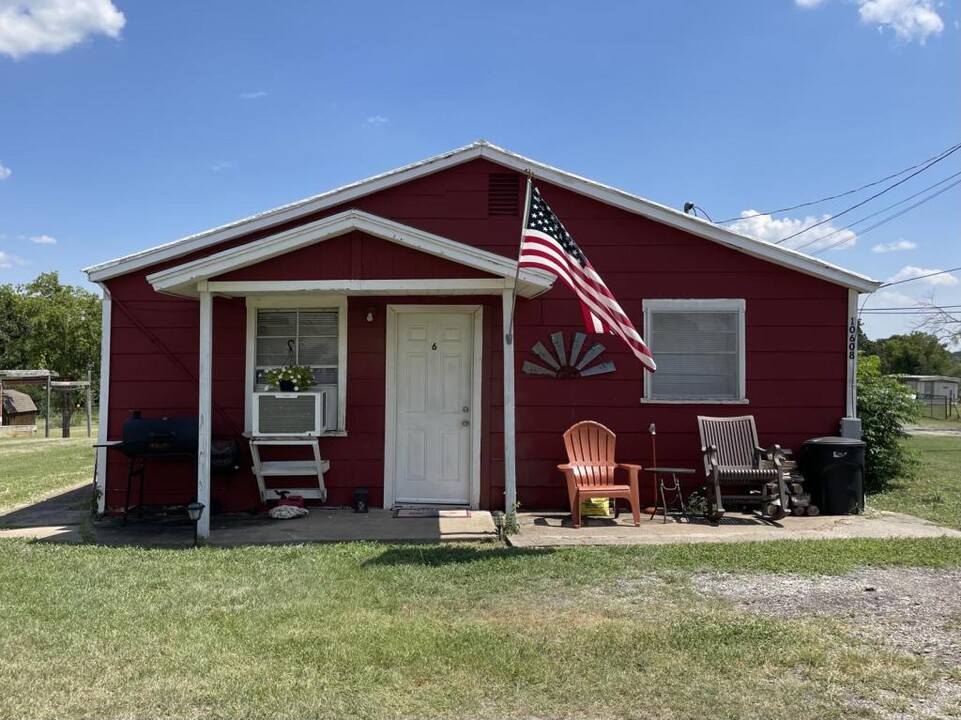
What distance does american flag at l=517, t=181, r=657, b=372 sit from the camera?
18.9 feet

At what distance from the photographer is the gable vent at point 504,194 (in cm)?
790

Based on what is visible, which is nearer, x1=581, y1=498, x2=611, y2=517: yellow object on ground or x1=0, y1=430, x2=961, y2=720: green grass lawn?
x1=0, y1=430, x2=961, y2=720: green grass lawn

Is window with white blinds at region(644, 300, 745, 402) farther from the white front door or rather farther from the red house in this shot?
the white front door

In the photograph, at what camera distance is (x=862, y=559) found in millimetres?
5410

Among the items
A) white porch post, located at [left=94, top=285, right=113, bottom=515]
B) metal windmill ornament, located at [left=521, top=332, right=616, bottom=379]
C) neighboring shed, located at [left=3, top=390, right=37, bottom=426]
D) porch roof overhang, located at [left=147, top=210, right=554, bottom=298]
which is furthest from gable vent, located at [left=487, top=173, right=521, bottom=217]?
neighboring shed, located at [left=3, top=390, right=37, bottom=426]

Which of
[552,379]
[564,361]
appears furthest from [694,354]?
[552,379]

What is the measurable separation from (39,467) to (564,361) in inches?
360

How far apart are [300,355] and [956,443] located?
16.3 metres

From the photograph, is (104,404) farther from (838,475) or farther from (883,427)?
(883,427)

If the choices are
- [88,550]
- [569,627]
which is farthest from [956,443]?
[88,550]

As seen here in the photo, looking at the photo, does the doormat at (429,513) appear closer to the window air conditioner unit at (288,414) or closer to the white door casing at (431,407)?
the white door casing at (431,407)

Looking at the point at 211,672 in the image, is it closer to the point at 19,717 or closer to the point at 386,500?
the point at 19,717

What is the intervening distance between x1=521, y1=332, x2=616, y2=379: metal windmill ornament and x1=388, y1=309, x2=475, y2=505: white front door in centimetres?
68

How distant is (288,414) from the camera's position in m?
7.36
